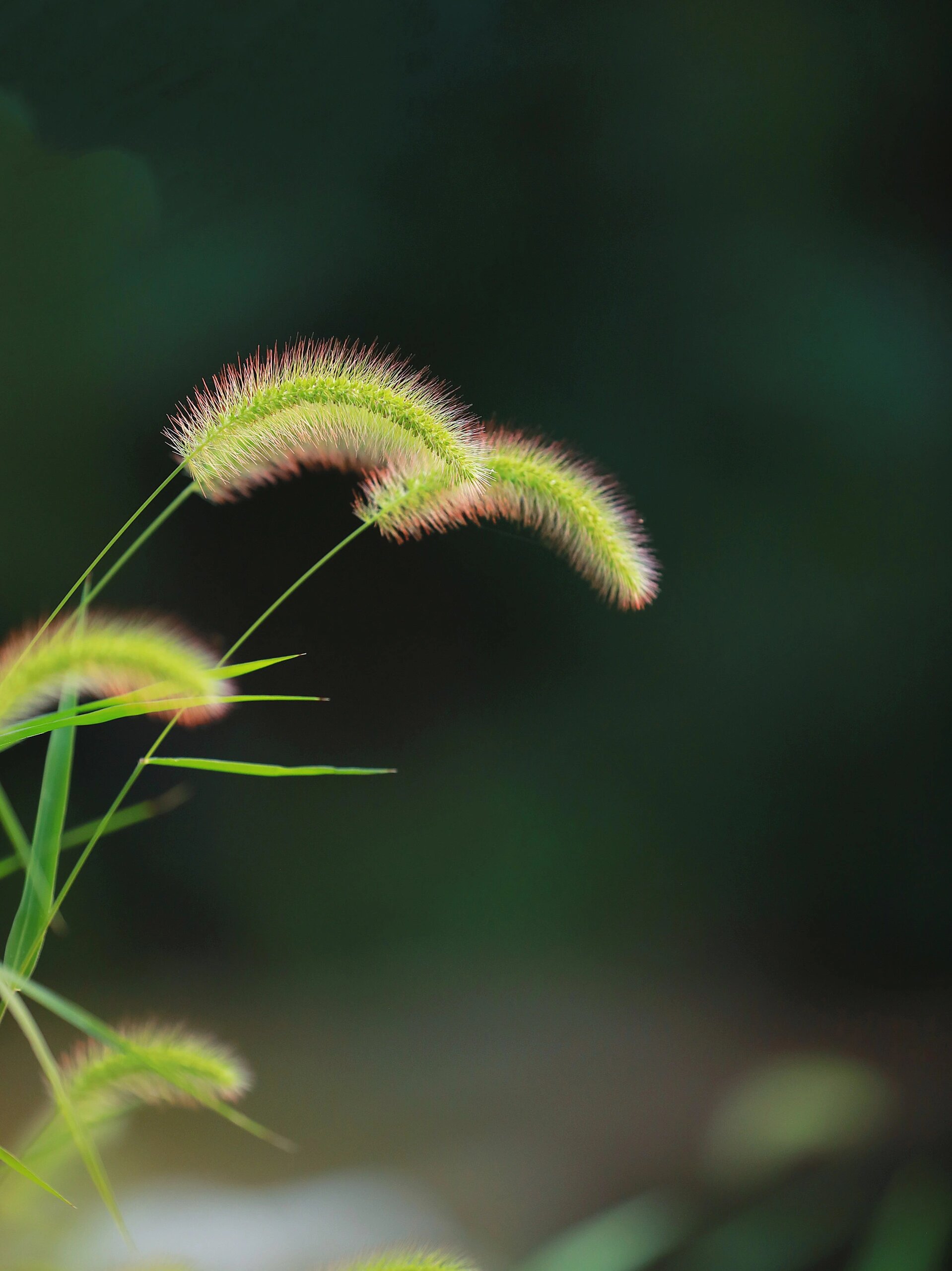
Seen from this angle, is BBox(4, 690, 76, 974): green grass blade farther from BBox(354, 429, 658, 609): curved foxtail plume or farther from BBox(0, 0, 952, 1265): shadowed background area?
BBox(0, 0, 952, 1265): shadowed background area

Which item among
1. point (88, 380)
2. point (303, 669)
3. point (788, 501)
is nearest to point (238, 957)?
point (303, 669)

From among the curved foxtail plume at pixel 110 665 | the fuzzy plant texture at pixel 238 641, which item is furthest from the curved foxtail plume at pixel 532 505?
the curved foxtail plume at pixel 110 665

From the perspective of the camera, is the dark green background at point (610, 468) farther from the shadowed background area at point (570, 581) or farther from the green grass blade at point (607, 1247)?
the green grass blade at point (607, 1247)

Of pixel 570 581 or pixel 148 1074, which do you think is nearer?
pixel 148 1074

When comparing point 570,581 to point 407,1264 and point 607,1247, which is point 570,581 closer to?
point 607,1247

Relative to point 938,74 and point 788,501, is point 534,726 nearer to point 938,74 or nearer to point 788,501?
point 788,501

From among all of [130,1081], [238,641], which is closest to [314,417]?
[238,641]

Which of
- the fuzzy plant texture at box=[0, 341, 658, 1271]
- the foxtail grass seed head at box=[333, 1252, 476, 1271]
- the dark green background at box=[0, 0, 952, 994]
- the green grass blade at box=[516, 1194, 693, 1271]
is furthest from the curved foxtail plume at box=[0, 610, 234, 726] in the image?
the dark green background at box=[0, 0, 952, 994]
